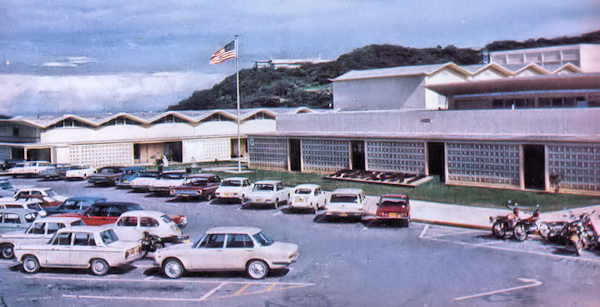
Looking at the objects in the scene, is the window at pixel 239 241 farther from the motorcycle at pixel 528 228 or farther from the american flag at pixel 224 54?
the american flag at pixel 224 54

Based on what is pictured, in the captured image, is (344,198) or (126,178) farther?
(126,178)

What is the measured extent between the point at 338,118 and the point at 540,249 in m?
20.6

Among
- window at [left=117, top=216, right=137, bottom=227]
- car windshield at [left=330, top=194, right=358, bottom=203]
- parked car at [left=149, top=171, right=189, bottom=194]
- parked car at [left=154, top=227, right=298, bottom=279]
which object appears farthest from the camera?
parked car at [left=149, top=171, right=189, bottom=194]

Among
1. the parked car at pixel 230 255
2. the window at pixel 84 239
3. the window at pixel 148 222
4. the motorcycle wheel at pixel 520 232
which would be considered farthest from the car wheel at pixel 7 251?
the motorcycle wheel at pixel 520 232

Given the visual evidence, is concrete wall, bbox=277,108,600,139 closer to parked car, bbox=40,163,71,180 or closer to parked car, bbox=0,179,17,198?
parked car, bbox=40,163,71,180

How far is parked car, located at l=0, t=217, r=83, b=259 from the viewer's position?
50.6 feet

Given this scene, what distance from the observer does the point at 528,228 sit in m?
16.8

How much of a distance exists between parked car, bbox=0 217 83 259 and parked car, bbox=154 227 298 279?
383 centimetres

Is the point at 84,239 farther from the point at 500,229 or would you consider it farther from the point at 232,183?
the point at 500,229

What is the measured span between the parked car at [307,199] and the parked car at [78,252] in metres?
8.91

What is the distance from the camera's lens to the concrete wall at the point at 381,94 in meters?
38.3

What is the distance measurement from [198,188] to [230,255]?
12.5 m

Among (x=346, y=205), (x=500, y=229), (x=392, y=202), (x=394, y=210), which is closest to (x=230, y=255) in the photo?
(x=346, y=205)

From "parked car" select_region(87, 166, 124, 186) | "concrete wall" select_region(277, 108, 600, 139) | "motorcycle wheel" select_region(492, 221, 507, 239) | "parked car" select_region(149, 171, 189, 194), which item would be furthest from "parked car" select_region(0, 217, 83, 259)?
"concrete wall" select_region(277, 108, 600, 139)
